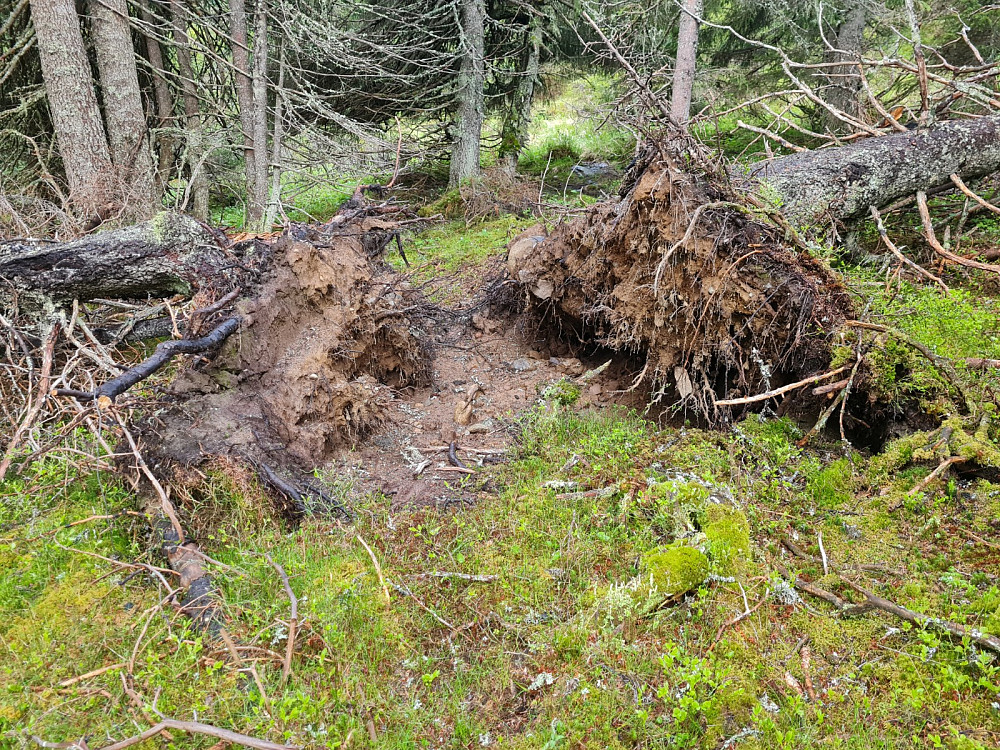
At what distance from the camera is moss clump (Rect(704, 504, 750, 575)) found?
288 centimetres

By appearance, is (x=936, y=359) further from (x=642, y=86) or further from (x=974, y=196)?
(x=642, y=86)

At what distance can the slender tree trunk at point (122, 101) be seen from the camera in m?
7.28

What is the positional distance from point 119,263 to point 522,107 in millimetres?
9553

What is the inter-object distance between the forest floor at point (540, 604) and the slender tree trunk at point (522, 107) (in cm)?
943

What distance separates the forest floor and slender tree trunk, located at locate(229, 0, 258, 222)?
274 inches

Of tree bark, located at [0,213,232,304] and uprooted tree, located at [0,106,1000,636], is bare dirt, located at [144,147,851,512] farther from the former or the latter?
Answer: tree bark, located at [0,213,232,304]

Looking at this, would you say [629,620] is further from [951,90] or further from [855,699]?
[951,90]

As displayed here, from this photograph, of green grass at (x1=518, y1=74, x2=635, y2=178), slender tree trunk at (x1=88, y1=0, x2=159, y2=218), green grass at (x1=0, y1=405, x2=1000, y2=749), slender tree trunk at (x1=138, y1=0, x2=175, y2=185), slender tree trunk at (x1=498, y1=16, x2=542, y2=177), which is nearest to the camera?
green grass at (x1=0, y1=405, x2=1000, y2=749)

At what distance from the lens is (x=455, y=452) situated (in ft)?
14.2

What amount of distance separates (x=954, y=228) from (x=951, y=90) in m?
1.56

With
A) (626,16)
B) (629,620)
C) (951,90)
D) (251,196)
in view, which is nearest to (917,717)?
(629,620)

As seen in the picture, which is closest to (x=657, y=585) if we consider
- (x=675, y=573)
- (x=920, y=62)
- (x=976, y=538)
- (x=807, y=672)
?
(x=675, y=573)

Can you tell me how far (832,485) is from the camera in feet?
11.3

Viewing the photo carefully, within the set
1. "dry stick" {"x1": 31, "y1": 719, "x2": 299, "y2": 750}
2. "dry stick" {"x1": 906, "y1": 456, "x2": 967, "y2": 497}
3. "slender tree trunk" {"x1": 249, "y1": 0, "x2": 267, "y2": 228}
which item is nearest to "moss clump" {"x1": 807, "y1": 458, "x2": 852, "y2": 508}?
"dry stick" {"x1": 906, "y1": 456, "x2": 967, "y2": 497}
